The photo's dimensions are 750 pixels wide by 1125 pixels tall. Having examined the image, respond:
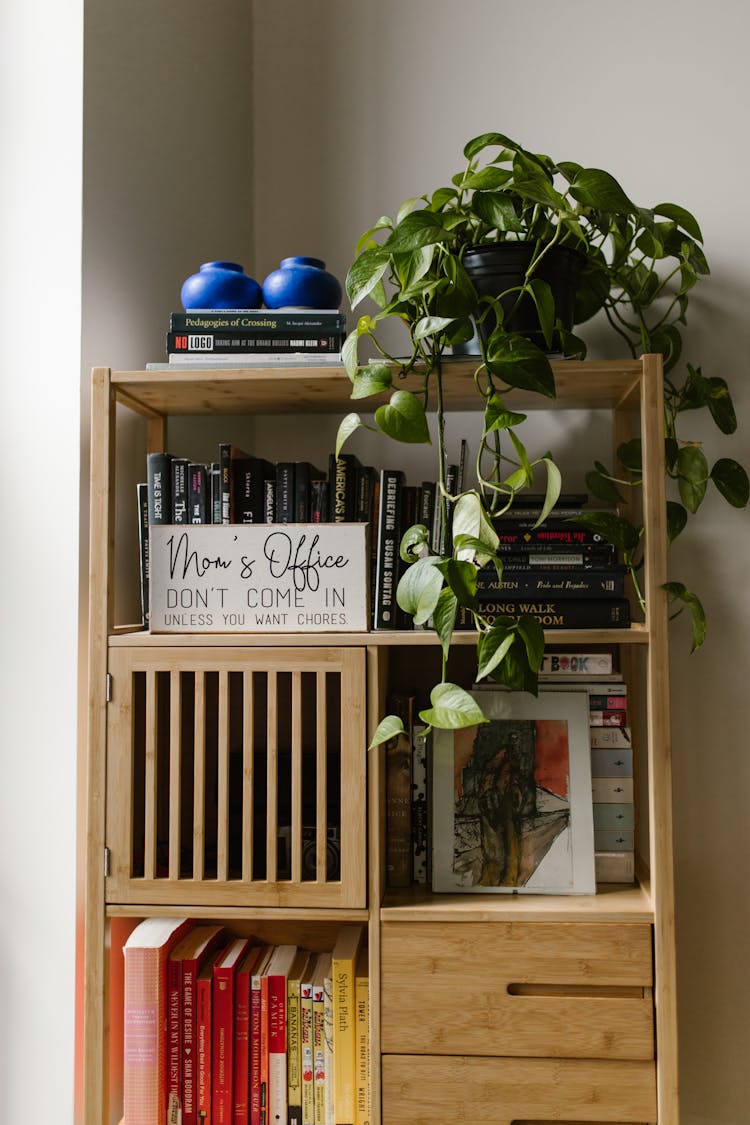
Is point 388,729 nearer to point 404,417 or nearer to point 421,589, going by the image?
point 421,589

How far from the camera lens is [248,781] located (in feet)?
4.22

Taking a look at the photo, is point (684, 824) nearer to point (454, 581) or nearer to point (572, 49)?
point (454, 581)

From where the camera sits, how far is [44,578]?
1345mm

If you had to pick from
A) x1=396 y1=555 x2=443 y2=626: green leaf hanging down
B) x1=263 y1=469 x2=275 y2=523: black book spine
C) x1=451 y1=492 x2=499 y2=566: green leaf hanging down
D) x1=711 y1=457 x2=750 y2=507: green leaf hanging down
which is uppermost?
x1=711 y1=457 x2=750 y2=507: green leaf hanging down

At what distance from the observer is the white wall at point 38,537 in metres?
1.31

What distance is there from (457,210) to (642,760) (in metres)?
0.88

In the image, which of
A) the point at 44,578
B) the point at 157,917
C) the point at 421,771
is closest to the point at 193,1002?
the point at 157,917

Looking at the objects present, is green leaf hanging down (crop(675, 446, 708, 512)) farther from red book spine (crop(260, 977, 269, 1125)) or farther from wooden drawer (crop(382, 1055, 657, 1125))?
red book spine (crop(260, 977, 269, 1125))

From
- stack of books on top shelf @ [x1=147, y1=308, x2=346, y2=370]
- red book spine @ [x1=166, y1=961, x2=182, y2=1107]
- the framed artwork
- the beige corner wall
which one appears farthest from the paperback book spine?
red book spine @ [x1=166, y1=961, x2=182, y2=1107]

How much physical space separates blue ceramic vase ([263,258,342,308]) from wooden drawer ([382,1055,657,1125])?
3.30 ft

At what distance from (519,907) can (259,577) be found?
1.80 ft

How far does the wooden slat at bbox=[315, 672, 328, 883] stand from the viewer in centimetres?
125

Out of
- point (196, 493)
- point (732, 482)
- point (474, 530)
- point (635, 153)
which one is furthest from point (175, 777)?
point (635, 153)

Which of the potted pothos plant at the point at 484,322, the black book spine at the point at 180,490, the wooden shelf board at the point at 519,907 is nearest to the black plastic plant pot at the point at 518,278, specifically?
the potted pothos plant at the point at 484,322
